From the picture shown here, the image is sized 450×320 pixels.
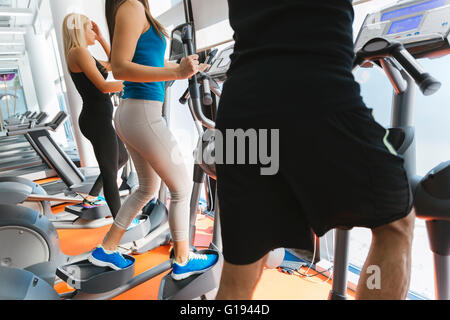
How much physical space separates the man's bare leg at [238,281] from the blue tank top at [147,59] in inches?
40.0

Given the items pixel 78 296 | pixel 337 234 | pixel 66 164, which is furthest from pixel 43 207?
pixel 337 234

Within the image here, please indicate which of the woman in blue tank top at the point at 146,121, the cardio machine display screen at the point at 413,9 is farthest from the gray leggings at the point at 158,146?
the cardio machine display screen at the point at 413,9

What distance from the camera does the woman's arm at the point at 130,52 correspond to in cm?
123

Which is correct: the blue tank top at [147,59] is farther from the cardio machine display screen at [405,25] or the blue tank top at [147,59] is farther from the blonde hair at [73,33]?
the cardio machine display screen at [405,25]

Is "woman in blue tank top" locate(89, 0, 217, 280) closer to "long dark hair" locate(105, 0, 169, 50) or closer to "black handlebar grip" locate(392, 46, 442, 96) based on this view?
"long dark hair" locate(105, 0, 169, 50)

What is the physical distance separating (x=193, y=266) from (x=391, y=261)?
1101 millimetres

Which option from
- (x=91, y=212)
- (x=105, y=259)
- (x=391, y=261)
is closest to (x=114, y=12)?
(x=105, y=259)

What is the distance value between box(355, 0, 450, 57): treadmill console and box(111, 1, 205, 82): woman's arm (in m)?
0.85

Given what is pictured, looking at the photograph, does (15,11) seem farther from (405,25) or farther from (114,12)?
(405,25)

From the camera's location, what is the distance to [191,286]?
1497 mm

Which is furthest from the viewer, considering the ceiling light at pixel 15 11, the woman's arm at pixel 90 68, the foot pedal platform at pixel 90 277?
the ceiling light at pixel 15 11

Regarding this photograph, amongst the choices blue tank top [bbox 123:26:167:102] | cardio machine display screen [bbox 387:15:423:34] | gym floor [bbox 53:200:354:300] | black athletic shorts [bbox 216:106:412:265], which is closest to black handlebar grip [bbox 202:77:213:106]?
blue tank top [bbox 123:26:167:102]

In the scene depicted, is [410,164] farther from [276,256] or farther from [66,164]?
[66,164]
